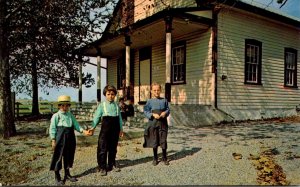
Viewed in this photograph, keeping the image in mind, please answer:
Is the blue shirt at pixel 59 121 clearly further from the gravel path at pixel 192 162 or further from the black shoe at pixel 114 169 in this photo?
the black shoe at pixel 114 169

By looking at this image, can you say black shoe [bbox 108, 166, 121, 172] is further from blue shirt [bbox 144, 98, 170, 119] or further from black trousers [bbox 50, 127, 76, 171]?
blue shirt [bbox 144, 98, 170, 119]

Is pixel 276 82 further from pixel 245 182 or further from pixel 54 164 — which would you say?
pixel 54 164

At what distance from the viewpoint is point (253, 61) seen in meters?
15.9

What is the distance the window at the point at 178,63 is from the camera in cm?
1556

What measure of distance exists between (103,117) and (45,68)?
2056 cm

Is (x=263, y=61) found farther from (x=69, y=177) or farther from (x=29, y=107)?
(x=29, y=107)

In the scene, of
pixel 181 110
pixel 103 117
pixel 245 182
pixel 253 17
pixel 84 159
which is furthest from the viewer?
pixel 253 17

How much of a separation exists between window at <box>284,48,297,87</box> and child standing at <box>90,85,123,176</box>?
14193 mm

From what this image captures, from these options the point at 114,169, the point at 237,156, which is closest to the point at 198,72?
the point at 237,156

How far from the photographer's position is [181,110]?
13.3 m

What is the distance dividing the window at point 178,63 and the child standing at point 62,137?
34.7ft

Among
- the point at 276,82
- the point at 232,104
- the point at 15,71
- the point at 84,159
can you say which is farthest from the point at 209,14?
the point at 15,71

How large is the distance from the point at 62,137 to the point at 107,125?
903 mm

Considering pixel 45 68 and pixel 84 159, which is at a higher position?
pixel 45 68
